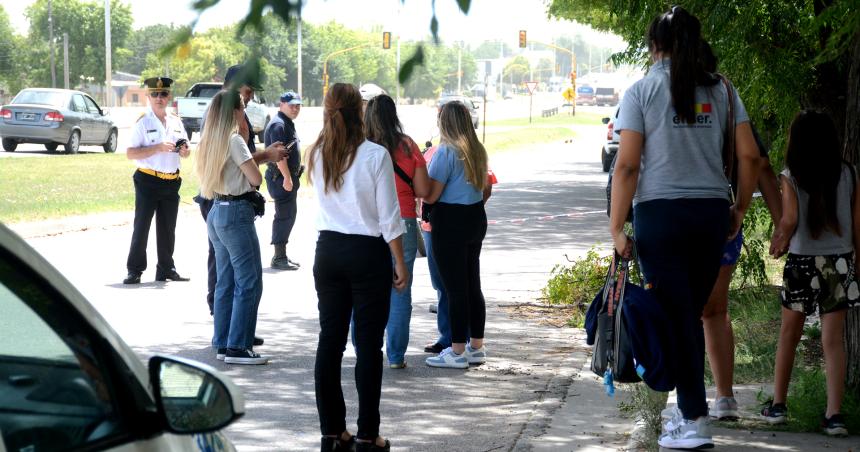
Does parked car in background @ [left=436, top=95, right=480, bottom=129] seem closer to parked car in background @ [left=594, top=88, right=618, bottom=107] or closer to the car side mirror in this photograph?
the car side mirror

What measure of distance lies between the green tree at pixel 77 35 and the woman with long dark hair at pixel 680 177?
8817cm

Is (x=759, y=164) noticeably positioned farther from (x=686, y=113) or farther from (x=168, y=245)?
(x=168, y=245)

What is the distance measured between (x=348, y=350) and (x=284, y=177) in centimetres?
359

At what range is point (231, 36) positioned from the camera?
2.79 metres

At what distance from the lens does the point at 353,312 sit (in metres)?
5.94

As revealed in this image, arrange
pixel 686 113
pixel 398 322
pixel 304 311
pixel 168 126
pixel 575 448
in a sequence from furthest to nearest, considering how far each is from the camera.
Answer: pixel 168 126, pixel 304 311, pixel 398 322, pixel 575 448, pixel 686 113

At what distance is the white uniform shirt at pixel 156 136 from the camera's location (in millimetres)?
10961

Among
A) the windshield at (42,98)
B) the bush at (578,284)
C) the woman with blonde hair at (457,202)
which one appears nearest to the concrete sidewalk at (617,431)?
the woman with blonde hair at (457,202)

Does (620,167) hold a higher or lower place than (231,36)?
lower

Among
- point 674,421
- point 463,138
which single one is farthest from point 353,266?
point 463,138

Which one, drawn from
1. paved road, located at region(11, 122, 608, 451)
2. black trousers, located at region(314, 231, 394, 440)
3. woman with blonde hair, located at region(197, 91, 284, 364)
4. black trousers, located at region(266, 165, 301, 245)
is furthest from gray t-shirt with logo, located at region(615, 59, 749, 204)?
black trousers, located at region(266, 165, 301, 245)

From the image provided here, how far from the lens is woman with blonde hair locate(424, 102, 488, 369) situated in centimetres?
780

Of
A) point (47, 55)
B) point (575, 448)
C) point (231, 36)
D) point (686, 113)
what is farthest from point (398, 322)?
point (47, 55)

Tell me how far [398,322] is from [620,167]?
9.17 feet
